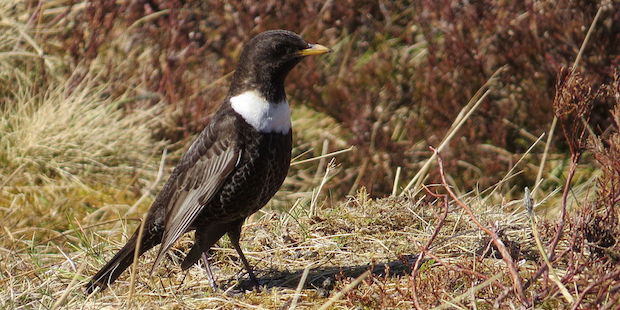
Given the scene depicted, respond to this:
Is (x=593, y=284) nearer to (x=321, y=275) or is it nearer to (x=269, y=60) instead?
(x=321, y=275)

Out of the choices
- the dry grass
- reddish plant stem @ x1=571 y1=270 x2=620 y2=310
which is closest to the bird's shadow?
the dry grass

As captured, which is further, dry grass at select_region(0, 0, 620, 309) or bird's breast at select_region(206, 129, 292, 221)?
dry grass at select_region(0, 0, 620, 309)

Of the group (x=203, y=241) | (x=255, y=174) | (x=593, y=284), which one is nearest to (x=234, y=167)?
(x=255, y=174)

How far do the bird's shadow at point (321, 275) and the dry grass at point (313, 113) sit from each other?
195 mm

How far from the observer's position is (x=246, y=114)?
4148 mm

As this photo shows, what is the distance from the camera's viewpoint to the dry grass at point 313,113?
4.83 m


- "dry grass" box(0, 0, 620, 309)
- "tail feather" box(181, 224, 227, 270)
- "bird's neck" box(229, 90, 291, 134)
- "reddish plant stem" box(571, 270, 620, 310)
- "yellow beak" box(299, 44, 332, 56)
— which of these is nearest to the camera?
"reddish plant stem" box(571, 270, 620, 310)

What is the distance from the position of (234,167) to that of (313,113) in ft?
11.0

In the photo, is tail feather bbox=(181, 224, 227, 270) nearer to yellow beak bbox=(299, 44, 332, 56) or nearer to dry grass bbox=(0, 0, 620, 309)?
dry grass bbox=(0, 0, 620, 309)

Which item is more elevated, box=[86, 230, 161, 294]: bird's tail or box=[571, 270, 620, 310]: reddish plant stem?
box=[571, 270, 620, 310]: reddish plant stem

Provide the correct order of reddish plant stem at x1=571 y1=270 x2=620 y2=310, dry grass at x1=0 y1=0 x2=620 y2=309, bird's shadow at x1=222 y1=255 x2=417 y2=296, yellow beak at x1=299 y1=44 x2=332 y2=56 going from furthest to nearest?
dry grass at x1=0 y1=0 x2=620 y2=309 → yellow beak at x1=299 y1=44 x2=332 y2=56 → bird's shadow at x1=222 y1=255 x2=417 y2=296 → reddish plant stem at x1=571 y1=270 x2=620 y2=310

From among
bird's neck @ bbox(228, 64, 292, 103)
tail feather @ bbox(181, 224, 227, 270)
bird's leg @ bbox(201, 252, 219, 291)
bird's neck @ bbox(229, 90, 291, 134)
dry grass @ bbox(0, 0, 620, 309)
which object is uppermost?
bird's neck @ bbox(228, 64, 292, 103)

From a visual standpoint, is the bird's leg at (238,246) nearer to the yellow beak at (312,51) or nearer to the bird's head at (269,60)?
the bird's head at (269,60)

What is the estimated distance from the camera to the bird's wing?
4.11m
